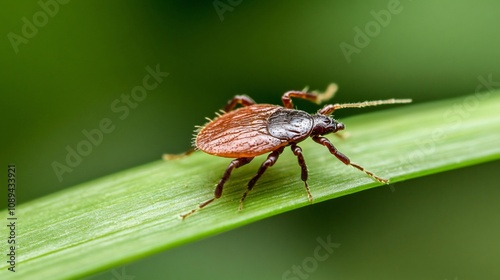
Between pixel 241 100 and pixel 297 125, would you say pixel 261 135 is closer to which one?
pixel 297 125

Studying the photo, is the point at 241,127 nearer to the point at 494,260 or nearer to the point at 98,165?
the point at 98,165

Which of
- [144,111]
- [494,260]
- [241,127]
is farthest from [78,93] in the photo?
[494,260]

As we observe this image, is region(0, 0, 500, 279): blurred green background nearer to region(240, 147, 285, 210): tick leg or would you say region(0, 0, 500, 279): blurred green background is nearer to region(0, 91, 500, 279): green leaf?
region(0, 91, 500, 279): green leaf

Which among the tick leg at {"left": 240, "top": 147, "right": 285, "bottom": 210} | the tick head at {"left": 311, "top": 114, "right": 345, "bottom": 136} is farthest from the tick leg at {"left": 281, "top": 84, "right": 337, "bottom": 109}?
the tick leg at {"left": 240, "top": 147, "right": 285, "bottom": 210}

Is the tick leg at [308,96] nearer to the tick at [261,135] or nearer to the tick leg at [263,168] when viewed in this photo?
the tick at [261,135]

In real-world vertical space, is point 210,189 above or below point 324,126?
below

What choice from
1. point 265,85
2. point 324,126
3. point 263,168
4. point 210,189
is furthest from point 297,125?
point 265,85
